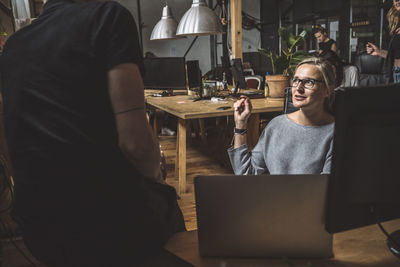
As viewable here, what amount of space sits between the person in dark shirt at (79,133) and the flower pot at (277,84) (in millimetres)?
2547

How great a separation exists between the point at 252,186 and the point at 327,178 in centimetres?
17

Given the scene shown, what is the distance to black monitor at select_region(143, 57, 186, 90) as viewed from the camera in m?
4.53

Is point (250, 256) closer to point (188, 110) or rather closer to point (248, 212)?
point (248, 212)

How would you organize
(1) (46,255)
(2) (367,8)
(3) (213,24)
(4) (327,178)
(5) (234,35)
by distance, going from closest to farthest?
(4) (327,178) → (1) (46,255) → (3) (213,24) → (5) (234,35) → (2) (367,8)

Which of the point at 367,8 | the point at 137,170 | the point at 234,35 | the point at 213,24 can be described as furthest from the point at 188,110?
the point at 367,8

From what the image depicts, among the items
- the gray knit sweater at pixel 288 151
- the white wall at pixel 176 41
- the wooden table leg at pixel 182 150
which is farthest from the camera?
the white wall at pixel 176 41

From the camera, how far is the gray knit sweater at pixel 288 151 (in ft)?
5.26

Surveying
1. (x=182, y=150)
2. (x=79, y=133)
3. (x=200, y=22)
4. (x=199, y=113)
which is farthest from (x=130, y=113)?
(x=200, y=22)

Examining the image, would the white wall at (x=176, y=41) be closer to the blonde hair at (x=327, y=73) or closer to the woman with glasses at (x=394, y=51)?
the woman with glasses at (x=394, y=51)

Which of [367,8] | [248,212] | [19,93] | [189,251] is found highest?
[367,8]

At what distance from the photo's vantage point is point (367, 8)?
6594 millimetres

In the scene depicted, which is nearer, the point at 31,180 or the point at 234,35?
the point at 31,180

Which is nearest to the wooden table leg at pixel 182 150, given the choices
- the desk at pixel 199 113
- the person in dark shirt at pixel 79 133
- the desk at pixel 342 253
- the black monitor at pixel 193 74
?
the desk at pixel 199 113

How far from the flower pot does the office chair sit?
112 inches
